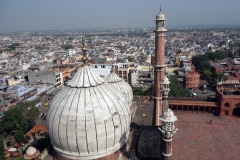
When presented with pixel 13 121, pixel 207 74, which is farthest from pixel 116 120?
pixel 207 74

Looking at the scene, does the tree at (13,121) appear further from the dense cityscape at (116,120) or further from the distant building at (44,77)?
the distant building at (44,77)

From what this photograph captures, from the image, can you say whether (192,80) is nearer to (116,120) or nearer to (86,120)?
(116,120)

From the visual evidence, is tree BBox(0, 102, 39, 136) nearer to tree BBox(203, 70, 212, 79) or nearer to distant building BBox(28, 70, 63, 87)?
distant building BBox(28, 70, 63, 87)

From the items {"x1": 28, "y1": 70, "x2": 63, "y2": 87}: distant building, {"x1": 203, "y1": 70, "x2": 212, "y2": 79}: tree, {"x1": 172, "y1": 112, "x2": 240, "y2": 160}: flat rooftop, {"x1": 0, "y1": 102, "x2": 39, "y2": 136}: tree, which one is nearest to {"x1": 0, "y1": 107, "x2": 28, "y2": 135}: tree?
{"x1": 0, "y1": 102, "x2": 39, "y2": 136}: tree

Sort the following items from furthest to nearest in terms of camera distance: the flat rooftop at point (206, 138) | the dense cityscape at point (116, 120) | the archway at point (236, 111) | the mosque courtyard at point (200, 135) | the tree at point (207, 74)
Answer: the tree at point (207, 74)
the archway at point (236, 111)
the flat rooftop at point (206, 138)
the mosque courtyard at point (200, 135)
the dense cityscape at point (116, 120)

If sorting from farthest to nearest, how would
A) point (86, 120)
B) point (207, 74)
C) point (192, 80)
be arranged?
point (207, 74) → point (192, 80) → point (86, 120)

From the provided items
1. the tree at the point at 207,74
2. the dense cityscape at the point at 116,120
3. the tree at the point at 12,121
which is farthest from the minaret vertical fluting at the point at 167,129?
the tree at the point at 207,74
